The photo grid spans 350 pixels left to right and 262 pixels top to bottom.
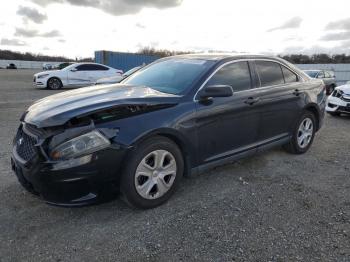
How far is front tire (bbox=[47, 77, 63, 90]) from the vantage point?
16.2m

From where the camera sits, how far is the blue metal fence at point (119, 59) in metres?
23.8

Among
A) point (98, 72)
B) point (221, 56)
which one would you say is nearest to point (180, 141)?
point (221, 56)

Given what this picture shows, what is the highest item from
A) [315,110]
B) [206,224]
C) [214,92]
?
[214,92]

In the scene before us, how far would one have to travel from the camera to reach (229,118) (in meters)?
3.94

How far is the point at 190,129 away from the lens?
3533 mm

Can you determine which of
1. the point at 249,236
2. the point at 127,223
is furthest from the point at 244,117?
the point at 127,223

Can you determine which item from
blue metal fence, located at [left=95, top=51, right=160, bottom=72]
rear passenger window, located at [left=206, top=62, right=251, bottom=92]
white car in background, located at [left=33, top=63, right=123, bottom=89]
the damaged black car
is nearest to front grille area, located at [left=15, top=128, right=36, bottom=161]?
the damaged black car

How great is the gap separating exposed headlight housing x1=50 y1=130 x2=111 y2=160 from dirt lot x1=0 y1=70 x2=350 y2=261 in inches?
29.8

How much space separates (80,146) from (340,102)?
8.44m

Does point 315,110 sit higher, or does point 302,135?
point 315,110

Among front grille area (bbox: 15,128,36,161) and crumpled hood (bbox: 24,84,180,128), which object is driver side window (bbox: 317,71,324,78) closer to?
crumpled hood (bbox: 24,84,180,128)

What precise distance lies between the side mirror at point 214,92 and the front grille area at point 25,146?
1845 mm

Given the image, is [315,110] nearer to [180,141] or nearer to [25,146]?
[180,141]

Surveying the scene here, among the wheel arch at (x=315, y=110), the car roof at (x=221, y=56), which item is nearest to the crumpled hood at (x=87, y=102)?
the car roof at (x=221, y=56)
